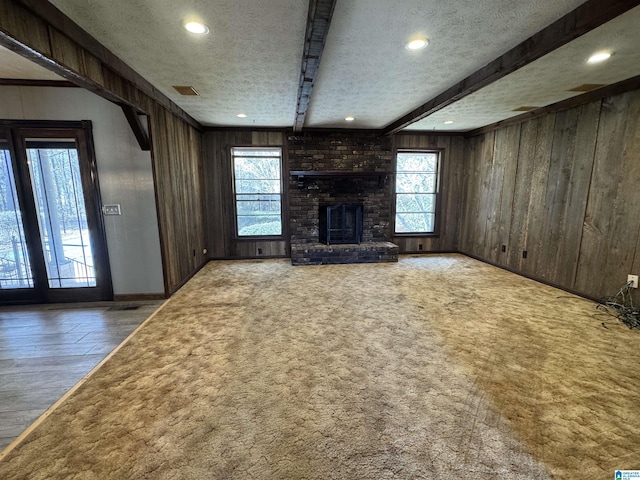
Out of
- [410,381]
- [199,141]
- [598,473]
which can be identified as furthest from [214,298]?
[598,473]

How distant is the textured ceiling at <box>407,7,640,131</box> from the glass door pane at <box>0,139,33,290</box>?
5.67m

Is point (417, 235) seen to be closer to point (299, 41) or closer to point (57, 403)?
point (299, 41)

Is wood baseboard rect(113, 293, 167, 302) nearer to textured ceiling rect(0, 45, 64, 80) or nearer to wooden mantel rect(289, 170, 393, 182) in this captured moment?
textured ceiling rect(0, 45, 64, 80)

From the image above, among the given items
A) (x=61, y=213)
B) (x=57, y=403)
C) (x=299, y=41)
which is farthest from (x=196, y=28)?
(x=61, y=213)

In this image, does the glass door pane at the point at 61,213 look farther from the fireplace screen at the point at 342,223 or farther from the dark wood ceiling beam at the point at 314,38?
the fireplace screen at the point at 342,223

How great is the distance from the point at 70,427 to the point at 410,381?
2117mm

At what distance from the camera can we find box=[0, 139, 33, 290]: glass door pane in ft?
10.5

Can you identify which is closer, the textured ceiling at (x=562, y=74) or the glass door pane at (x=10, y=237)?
the textured ceiling at (x=562, y=74)

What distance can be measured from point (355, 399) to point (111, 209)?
349 cm

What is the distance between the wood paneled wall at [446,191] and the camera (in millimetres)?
5688

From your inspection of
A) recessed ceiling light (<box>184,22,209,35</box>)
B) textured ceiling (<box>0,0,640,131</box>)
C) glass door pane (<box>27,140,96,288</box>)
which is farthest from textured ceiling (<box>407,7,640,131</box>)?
glass door pane (<box>27,140,96,288</box>)

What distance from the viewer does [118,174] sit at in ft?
10.8

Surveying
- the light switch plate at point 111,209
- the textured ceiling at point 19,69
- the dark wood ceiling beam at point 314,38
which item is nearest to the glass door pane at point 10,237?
the textured ceiling at point 19,69

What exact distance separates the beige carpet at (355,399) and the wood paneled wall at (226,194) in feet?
8.14
